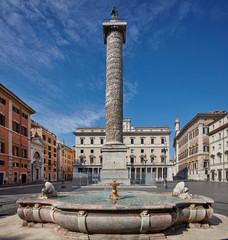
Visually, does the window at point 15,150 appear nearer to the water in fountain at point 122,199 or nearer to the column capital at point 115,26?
the column capital at point 115,26

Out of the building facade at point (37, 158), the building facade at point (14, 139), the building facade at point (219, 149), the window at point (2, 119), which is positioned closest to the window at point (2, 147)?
the building facade at point (14, 139)

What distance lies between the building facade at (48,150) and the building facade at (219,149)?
3394cm

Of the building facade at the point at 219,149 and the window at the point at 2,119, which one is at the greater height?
the window at the point at 2,119

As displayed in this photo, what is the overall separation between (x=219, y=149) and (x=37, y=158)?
1353 inches

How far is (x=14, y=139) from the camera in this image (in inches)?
1185

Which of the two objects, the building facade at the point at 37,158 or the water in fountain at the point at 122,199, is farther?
the building facade at the point at 37,158

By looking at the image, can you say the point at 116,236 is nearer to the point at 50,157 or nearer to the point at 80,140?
the point at 50,157

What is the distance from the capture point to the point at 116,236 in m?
4.50

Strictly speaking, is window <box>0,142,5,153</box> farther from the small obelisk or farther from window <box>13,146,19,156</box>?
the small obelisk

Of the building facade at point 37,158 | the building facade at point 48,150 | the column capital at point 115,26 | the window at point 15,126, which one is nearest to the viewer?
the column capital at point 115,26

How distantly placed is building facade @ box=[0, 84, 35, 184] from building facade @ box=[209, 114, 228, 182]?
1319 inches

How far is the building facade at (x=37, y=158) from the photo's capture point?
37.8m

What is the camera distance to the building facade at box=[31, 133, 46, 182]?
124 feet

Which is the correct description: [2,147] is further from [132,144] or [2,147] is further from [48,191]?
[132,144]
